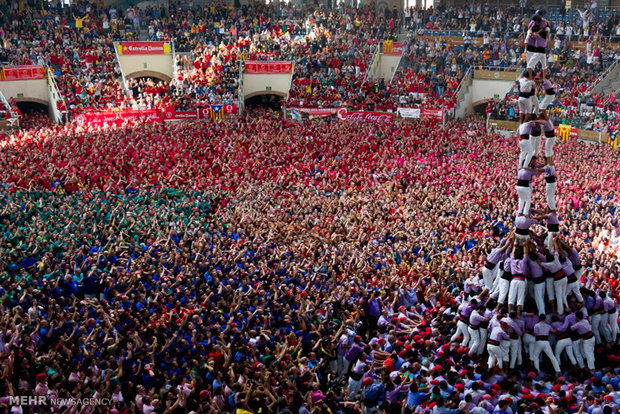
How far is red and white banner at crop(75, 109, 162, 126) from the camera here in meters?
28.3

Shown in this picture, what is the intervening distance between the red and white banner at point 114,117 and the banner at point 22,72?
6962mm

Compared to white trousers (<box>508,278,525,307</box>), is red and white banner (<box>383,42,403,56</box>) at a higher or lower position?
higher

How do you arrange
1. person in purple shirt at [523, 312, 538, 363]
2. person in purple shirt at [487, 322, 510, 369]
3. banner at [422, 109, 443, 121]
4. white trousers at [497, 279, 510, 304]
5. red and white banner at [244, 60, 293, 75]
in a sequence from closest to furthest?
person in purple shirt at [487, 322, 510, 369] → person in purple shirt at [523, 312, 538, 363] → white trousers at [497, 279, 510, 304] → banner at [422, 109, 443, 121] → red and white banner at [244, 60, 293, 75]

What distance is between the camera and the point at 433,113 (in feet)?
107

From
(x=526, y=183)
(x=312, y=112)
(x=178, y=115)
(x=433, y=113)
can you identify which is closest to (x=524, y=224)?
(x=526, y=183)

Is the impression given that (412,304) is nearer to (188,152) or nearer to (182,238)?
(182,238)

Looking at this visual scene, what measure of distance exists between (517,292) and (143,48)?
32061mm

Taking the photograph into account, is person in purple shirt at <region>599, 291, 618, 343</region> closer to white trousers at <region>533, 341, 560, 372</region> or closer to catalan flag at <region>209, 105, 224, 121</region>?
white trousers at <region>533, 341, 560, 372</region>

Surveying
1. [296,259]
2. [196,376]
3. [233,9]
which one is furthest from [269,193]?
[233,9]

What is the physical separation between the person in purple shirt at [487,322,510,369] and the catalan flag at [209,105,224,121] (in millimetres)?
24738

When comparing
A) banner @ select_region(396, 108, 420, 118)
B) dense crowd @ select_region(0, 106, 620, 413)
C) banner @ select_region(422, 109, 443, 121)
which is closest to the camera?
dense crowd @ select_region(0, 106, 620, 413)

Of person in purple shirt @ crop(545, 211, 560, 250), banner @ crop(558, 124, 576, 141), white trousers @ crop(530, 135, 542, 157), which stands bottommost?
banner @ crop(558, 124, 576, 141)

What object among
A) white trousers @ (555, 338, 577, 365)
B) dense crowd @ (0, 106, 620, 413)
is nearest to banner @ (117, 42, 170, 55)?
dense crowd @ (0, 106, 620, 413)

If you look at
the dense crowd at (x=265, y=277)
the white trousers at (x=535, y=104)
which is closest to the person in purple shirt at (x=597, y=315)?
the dense crowd at (x=265, y=277)
